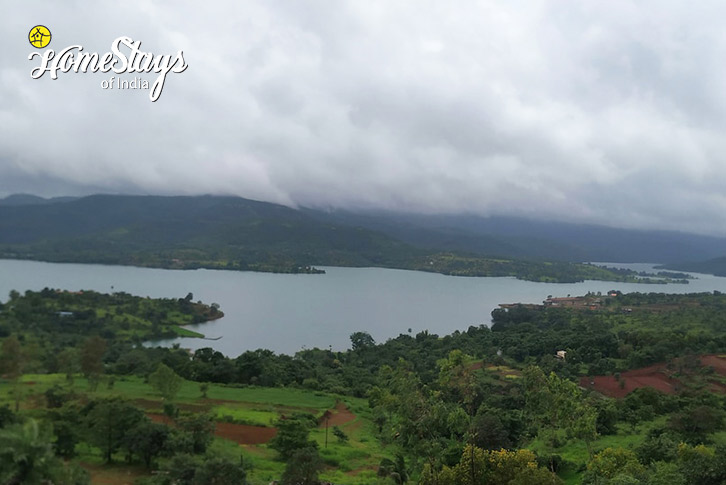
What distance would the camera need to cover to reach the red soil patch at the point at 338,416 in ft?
92.2

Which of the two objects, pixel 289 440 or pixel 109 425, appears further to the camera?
pixel 289 440

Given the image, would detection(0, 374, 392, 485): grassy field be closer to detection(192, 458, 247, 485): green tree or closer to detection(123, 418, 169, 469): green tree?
detection(123, 418, 169, 469): green tree

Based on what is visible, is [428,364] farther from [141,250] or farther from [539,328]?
[141,250]

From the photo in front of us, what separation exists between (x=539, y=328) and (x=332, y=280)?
208 ft

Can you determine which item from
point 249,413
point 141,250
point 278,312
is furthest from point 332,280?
point 249,413

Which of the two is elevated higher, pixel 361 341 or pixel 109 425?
pixel 109 425

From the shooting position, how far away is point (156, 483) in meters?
14.0

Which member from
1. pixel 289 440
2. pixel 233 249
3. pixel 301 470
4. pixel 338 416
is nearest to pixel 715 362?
pixel 338 416

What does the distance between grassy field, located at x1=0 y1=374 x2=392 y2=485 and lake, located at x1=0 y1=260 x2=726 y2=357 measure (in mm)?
21269

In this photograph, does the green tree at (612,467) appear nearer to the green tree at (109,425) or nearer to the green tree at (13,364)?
the green tree at (109,425)

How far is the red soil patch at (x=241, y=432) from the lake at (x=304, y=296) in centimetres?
2765

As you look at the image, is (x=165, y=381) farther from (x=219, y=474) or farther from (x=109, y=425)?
(x=219, y=474)

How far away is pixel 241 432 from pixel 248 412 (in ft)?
11.2

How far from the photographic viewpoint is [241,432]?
23719 mm
